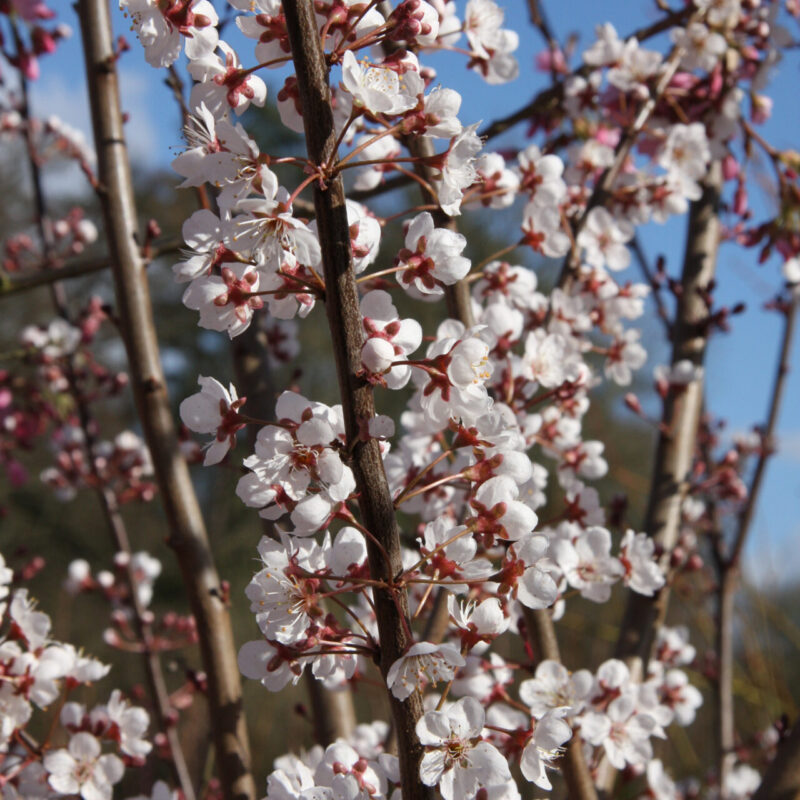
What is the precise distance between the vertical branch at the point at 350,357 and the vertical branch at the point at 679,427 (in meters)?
0.74

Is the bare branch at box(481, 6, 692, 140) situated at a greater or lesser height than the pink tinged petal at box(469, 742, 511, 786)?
greater

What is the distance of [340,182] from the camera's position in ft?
1.95

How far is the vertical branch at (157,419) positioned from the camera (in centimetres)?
109

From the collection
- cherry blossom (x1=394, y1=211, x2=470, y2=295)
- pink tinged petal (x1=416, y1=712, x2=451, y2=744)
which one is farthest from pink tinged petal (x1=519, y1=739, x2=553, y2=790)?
cherry blossom (x1=394, y1=211, x2=470, y2=295)

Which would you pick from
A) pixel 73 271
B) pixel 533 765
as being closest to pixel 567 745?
pixel 533 765

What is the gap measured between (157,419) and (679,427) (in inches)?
35.9

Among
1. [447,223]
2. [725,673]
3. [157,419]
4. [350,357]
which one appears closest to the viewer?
[350,357]

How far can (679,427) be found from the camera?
58.1 inches

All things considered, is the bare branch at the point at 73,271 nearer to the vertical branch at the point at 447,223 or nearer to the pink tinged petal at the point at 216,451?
the vertical branch at the point at 447,223

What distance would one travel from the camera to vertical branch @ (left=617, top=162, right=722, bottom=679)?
4.21 ft

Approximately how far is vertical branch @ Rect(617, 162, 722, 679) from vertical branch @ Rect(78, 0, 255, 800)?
604 millimetres

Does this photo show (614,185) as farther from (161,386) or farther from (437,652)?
(437,652)

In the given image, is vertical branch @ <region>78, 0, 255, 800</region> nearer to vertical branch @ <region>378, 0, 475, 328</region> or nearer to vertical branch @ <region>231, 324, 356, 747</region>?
vertical branch @ <region>231, 324, 356, 747</region>

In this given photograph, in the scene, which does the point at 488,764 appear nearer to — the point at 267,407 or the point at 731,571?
the point at 267,407
